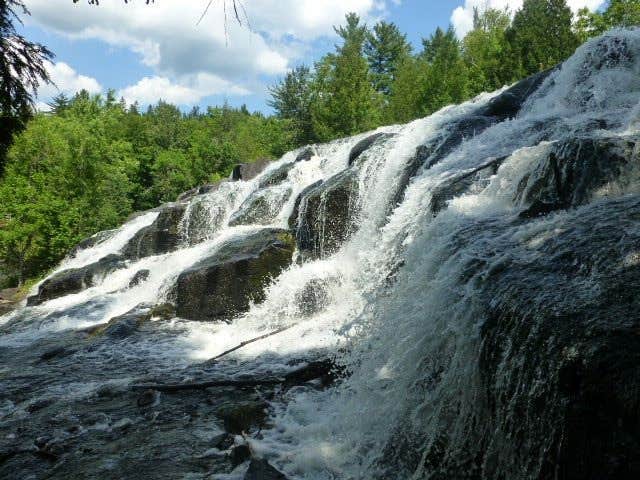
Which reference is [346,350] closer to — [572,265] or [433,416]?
[433,416]

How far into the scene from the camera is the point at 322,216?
11.2 m

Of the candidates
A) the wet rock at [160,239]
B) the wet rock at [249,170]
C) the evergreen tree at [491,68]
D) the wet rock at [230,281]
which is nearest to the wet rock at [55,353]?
the wet rock at [230,281]

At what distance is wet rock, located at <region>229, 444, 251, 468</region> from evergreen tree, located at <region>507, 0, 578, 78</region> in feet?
98.3

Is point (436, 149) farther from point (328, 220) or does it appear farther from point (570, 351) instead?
point (570, 351)

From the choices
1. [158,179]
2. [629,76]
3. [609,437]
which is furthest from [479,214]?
[158,179]

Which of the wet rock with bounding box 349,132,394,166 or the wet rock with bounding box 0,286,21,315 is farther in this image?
the wet rock with bounding box 0,286,21,315

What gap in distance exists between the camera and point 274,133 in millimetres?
38062

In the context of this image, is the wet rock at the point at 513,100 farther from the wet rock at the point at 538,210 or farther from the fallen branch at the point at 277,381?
the fallen branch at the point at 277,381

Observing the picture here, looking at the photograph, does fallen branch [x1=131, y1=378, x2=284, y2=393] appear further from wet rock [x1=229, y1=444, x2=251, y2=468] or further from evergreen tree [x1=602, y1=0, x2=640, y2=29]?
evergreen tree [x1=602, y1=0, x2=640, y2=29]

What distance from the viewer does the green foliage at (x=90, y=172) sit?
21844 millimetres

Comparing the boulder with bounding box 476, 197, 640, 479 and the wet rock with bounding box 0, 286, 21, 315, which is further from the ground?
the boulder with bounding box 476, 197, 640, 479

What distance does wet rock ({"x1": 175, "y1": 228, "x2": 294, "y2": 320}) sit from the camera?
34.1 feet

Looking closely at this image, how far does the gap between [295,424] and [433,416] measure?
6.15 feet

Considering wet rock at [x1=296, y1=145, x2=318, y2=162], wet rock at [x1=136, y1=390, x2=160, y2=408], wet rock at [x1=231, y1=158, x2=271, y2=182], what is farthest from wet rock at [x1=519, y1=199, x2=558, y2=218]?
wet rock at [x1=231, y1=158, x2=271, y2=182]
